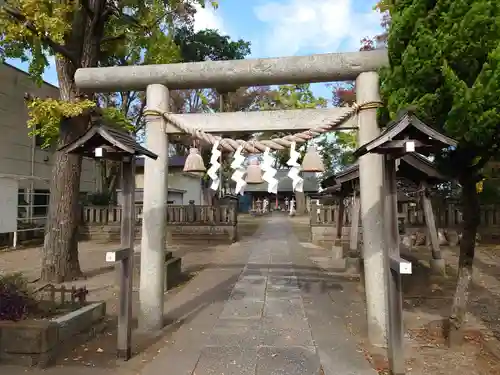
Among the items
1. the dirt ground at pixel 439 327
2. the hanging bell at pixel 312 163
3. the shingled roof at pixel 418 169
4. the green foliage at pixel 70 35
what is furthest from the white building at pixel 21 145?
the dirt ground at pixel 439 327

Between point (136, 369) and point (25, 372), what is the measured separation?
1.19m

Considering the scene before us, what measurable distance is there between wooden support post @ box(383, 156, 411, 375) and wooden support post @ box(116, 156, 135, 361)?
3133 millimetres

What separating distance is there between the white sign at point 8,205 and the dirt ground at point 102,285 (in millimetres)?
1025

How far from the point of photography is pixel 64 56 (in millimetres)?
8789

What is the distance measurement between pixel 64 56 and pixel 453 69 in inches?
326

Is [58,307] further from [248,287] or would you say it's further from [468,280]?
[468,280]

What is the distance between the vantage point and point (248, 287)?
852 cm

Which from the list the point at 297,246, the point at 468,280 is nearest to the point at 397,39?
the point at 468,280

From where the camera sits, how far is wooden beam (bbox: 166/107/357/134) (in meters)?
5.49

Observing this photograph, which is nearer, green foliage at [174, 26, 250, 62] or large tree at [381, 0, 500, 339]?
large tree at [381, 0, 500, 339]

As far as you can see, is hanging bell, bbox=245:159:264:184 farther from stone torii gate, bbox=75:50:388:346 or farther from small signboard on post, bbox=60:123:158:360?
small signboard on post, bbox=60:123:158:360

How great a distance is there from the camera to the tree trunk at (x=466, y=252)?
16.7 feet

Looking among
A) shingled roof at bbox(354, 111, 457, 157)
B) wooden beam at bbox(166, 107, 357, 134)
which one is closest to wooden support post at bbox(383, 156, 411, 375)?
shingled roof at bbox(354, 111, 457, 157)

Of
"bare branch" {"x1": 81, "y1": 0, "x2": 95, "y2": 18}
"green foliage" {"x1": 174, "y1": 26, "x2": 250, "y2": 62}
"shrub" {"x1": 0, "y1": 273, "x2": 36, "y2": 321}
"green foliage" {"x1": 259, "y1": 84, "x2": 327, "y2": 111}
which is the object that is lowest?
"shrub" {"x1": 0, "y1": 273, "x2": 36, "y2": 321}
